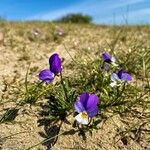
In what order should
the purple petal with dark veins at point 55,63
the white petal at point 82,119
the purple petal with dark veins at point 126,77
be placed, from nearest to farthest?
the white petal at point 82,119 → the purple petal with dark veins at point 55,63 → the purple petal with dark veins at point 126,77

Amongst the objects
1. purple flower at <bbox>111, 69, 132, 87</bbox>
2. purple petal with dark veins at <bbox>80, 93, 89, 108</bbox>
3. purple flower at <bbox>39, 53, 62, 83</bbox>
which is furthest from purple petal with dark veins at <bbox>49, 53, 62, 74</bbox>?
purple flower at <bbox>111, 69, 132, 87</bbox>

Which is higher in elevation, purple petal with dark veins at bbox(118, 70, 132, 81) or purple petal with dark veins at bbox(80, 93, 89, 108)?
purple petal with dark veins at bbox(118, 70, 132, 81)

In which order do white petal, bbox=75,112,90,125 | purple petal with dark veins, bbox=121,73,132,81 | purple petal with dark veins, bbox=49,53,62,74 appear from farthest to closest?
purple petal with dark veins, bbox=121,73,132,81 < purple petal with dark veins, bbox=49,53,62,74 < white petal, bbox=75,112,90,125

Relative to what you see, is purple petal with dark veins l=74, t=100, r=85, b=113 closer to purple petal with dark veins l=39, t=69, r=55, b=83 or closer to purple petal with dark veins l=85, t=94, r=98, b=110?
purple petal with dark veins l=85, t=94, r=98, b=110

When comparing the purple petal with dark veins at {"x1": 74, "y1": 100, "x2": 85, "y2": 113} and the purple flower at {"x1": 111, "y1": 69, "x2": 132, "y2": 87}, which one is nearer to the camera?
the purple petal with dark veins at {"x1": 74, "y1": 100, "x2": 85, "y2": 113}

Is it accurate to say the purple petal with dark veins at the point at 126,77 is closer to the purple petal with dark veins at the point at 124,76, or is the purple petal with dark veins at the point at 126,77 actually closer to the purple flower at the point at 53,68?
the purple petal with dark veins at the point at 124,76

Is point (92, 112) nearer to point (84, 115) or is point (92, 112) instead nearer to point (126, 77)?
point (84, 115)

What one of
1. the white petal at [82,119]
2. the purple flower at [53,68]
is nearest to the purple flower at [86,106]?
the white petal at [82,119]

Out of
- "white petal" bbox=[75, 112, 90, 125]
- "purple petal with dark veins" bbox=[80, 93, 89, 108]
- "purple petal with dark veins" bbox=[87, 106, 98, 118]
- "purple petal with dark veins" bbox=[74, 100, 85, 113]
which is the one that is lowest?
"white petal" bbox=[75, 112, 90, 125]

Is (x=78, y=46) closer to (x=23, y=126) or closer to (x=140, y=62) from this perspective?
(x=140, y=62)

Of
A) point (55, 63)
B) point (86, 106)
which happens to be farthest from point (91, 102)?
point (55, 63)

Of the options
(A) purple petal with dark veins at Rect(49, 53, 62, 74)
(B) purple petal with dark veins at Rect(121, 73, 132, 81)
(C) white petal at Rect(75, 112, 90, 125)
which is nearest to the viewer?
(C) white petal at Rect(75, 112, 90, 125)
